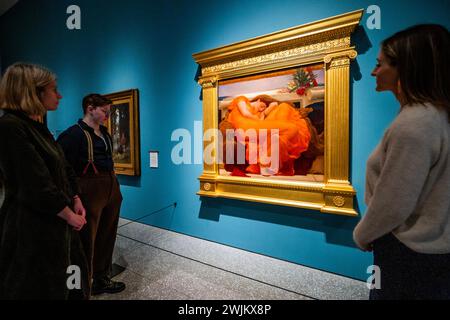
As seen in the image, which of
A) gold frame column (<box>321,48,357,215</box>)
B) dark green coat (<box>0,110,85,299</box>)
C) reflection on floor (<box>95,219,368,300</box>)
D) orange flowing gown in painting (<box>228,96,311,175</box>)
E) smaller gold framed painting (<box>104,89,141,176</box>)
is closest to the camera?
dark green coat (<box>0,110,85,299</box>)

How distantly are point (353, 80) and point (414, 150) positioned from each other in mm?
1562

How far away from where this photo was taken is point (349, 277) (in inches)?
88.0

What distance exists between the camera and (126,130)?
3.90 meters

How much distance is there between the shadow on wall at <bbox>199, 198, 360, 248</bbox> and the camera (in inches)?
88.5

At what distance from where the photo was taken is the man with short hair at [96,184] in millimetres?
2066

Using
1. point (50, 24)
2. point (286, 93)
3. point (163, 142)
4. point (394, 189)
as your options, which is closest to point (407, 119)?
point (394, 189)

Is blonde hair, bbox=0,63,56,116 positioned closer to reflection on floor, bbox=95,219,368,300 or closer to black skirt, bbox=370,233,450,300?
reflection on floor, bbox=95,219,368,300

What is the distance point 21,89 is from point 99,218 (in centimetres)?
130

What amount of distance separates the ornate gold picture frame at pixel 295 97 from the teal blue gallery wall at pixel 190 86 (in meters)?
0.13

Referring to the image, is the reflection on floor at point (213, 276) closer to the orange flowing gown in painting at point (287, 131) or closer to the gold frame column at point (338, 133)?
the gold frame column at point (338, 133)

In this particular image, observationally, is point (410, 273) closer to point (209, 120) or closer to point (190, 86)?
point (209, 120)

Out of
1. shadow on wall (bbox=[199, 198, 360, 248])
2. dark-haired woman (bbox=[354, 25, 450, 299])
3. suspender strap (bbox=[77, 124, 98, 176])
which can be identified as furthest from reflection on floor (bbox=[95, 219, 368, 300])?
dark-haired woman (bbox=[354, 25, 450, 299])

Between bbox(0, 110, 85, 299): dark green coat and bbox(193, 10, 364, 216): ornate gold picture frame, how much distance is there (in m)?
1.85

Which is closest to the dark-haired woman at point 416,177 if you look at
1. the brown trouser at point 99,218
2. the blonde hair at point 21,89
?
the blonde hair at point 21,89
